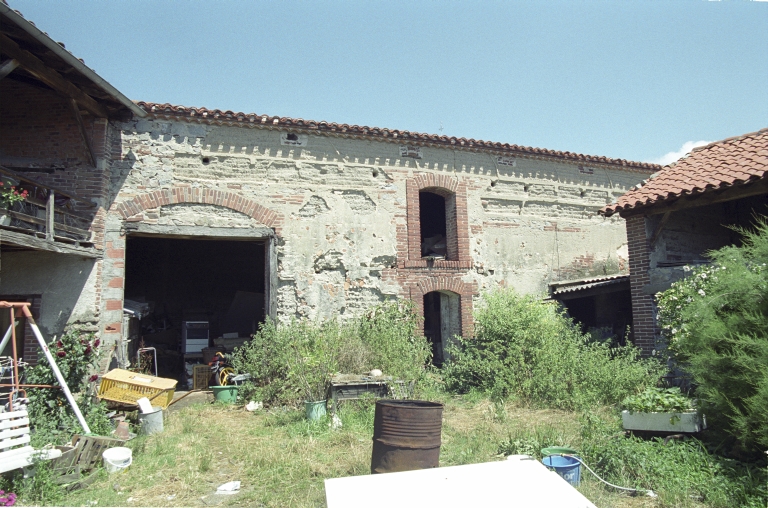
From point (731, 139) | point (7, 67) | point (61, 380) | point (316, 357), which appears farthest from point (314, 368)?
point (731, 139)

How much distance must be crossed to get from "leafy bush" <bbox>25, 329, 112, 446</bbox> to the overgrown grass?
819mm

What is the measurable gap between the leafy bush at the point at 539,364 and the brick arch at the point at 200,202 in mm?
5037

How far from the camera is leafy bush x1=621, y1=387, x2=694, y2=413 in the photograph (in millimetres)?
6359

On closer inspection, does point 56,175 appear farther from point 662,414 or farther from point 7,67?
point 662,414

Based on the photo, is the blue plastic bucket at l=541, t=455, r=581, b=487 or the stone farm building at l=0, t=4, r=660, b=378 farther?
the stone farm building at l=0, t=4, r=660, b=378

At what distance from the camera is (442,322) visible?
13.6m

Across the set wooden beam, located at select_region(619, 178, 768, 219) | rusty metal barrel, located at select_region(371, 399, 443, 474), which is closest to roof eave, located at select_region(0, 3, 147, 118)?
rusty metal barrel, located at select_region(371, 399, 443, 474)

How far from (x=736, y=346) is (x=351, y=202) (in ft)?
27.7

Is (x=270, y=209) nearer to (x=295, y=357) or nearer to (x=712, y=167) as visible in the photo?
(x=295, y=357)

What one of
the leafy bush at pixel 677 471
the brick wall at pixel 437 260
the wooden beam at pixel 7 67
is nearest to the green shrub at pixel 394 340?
the brick wall at pixel 437 260

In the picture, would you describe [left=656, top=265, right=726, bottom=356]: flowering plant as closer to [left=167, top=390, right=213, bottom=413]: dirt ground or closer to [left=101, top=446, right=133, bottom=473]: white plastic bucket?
[left=101, top=446, right=133, bottom=473]: white plastic bucket

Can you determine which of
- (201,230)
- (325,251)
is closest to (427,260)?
(325,251)

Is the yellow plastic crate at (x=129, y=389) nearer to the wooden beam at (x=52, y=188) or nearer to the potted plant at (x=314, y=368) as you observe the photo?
the potted plant at (x=314, y=368)

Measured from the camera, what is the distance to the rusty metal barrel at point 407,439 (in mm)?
5602
